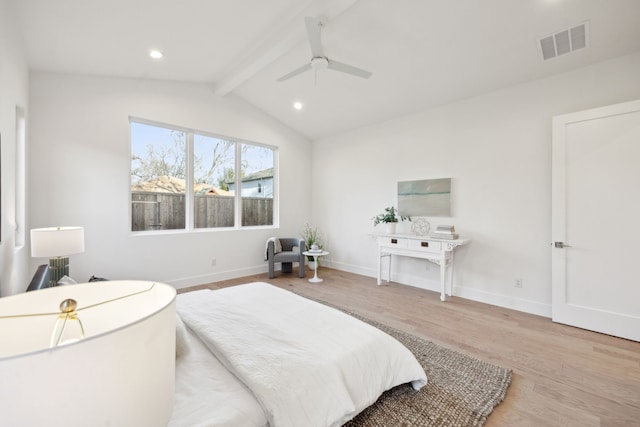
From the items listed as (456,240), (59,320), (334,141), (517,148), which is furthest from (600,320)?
(334,141)

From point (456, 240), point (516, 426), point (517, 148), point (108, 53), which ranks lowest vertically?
point (516, 426)

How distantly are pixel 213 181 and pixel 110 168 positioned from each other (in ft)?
4.79

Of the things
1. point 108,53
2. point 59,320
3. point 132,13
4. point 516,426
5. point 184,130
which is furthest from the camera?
point 184,130

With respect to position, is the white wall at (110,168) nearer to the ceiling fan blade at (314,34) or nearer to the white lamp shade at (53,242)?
the white lamp shade at (53,242)

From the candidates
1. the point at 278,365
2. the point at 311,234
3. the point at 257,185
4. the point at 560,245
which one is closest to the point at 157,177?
the point at 257,185

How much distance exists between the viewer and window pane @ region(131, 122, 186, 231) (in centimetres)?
408

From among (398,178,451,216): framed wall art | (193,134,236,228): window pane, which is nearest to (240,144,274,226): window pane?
(193,134,236,228): window pane

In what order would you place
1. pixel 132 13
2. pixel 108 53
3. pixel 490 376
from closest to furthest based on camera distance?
pixel 490 376 < pixel 132 13 < pixel 108 53

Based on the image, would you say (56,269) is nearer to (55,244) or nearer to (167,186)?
(55,244)

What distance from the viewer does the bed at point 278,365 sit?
1150 mm

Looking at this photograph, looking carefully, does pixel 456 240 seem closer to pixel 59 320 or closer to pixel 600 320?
pixel 600 320

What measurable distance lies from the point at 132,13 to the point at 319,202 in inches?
164

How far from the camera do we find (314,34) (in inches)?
99.8

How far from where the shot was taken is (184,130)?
14.8 ft
